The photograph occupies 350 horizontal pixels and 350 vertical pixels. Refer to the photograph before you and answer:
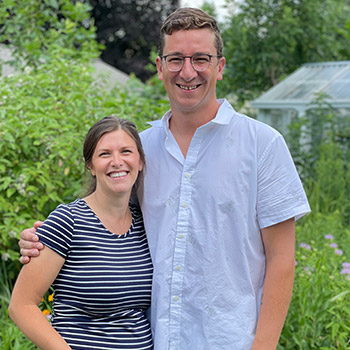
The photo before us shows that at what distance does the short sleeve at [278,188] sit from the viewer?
1949 mm

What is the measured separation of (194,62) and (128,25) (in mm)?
22183

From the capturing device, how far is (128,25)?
23.3 m

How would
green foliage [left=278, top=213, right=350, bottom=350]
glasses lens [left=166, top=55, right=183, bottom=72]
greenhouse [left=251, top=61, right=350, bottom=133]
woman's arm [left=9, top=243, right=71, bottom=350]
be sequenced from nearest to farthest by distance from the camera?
woman's arm [left=9, top=243, right=71, bottom=350] < glasses lens [left=166, top=55, right=183, bottom=72] < green foliage [left=278, top=213, right=350, bottom=350] < greenhouse [left=251, top=61, right=350, bottom=133]

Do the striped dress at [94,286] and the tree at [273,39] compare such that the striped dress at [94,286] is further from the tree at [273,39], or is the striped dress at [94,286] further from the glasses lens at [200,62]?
the tree at [273,39]

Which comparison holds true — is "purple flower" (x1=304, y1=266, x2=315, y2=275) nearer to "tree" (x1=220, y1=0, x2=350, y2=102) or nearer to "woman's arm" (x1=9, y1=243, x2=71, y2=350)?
"woman's arm" (x1=9, y1=243, x2=71, y2=350)

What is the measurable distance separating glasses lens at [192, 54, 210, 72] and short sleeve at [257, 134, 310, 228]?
0.36 meters

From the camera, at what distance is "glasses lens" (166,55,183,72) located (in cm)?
202

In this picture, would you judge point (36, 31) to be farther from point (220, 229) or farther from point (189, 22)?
point (220, 229)

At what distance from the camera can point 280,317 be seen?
78.7 inches

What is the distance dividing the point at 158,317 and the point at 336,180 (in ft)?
15.2

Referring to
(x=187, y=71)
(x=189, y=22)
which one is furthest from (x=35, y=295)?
(x=189, y=22)

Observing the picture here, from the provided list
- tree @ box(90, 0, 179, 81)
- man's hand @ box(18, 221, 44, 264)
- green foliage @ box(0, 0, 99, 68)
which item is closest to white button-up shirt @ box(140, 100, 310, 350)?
man's hand @ box(18, 221, 44, 264)

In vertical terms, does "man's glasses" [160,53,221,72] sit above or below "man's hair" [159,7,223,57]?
below

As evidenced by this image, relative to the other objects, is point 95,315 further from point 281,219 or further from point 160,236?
point 281,219
